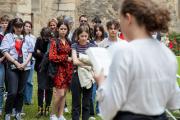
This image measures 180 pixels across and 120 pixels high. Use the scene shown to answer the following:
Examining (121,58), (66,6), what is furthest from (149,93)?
(66,6)

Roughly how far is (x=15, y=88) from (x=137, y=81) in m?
5.17

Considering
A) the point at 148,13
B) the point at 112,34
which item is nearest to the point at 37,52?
the point at 112,34

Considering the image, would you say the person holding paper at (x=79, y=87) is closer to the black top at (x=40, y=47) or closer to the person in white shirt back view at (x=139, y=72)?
the black top at (x=40, y=47)

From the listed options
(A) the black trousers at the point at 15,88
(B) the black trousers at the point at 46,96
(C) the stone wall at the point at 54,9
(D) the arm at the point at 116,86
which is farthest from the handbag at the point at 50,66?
(C) the stone wall at the point at 54,9

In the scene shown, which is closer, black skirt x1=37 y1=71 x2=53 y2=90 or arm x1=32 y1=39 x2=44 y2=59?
black skirt x1=37 y1=71 x2=53 y2=90

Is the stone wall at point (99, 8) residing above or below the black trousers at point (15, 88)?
above

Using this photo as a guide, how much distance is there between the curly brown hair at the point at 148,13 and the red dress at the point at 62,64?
4668 mm

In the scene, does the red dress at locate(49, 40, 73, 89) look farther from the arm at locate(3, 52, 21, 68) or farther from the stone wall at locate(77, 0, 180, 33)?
the stone wall at locate(77, 0, 180, 33)

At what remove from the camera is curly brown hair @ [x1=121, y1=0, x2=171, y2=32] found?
3102mm

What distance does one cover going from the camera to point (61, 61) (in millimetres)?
7781

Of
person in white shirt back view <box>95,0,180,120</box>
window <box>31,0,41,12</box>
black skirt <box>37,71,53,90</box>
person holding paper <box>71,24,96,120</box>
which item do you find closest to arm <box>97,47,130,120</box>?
person in white shirt back view <box>95,0,180,120</box>

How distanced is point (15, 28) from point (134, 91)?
17.6 feet

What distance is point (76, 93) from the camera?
24.2 feet

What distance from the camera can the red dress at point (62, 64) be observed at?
7.75m
